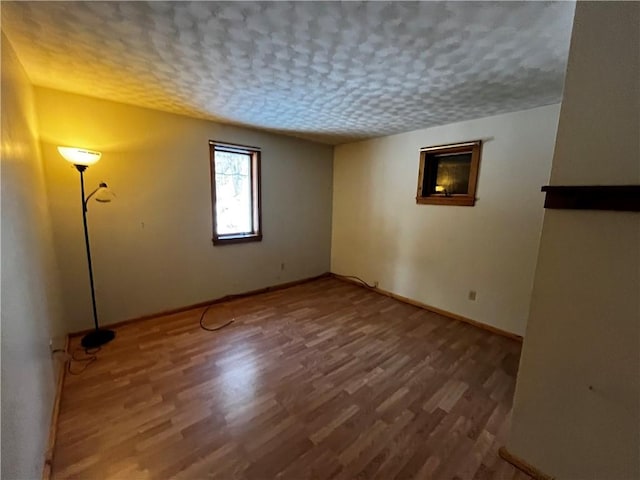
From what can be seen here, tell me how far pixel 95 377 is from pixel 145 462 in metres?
1.05

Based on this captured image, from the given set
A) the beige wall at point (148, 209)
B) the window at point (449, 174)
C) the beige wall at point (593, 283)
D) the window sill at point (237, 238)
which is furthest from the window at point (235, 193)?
the beige wall at point (593, 283)


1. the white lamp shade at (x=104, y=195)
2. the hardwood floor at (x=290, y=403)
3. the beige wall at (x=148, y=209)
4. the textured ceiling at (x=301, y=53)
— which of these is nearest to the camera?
the textured ceiling at (x=301, y=53)

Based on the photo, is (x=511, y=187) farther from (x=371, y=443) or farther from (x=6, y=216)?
(x=6, y=216)

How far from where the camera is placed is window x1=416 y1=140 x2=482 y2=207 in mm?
3002

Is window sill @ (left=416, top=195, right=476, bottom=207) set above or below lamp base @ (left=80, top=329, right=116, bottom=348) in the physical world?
above

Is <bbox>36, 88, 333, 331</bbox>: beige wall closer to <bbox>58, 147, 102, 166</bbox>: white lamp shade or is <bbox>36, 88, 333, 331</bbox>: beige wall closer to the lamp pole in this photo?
the lamp pole

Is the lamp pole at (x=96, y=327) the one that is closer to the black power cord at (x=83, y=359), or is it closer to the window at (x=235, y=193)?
the black power cord at (x=83, y=359)

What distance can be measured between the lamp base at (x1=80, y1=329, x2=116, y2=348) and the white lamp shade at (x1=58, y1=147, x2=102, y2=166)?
1.63 meters

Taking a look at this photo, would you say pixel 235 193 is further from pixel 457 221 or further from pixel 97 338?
pixel 457 221

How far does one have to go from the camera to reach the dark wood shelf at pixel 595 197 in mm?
1088

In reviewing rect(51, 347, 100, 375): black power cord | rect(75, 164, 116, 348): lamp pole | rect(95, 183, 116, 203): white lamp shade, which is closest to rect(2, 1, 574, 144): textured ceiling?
rect(95, 183, 116, 203): white lamp shade

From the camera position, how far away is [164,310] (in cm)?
314

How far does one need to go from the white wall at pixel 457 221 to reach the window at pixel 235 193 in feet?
4.90

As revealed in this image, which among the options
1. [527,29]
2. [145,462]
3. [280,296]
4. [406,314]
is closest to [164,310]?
[280,296]
